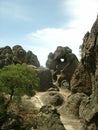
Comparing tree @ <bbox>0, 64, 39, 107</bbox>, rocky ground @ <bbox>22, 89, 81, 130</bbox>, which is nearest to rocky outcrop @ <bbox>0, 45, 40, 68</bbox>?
rocky ground @ <bbox>22, 89, 81, 130</bbox>

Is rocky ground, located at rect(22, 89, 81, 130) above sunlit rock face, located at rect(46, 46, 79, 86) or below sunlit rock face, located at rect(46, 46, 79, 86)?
below

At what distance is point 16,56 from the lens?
6631 centimetres

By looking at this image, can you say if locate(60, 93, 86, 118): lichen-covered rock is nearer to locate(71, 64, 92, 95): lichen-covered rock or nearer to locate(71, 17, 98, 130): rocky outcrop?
locate(71, 64, 92, 95): lichen-covered rock

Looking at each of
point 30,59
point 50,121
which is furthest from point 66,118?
point 30,59

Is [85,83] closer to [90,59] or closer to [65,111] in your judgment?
[65,111]

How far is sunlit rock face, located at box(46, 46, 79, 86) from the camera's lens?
6125 centimetres

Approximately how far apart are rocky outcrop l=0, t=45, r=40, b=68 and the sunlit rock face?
314 centimetres

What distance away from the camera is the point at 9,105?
41.6m

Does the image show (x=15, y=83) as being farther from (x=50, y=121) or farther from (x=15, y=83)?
(x=50, y=121)

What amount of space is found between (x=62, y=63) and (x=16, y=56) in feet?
28.7

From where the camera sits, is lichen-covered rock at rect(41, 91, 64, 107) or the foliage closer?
the foliage

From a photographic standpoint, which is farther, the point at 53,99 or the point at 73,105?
the point at 53,99

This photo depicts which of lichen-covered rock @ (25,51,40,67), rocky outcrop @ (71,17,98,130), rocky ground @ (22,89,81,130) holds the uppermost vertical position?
lichen-covered rock @ (25,51,40,67)

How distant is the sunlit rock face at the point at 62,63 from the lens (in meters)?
61.2
